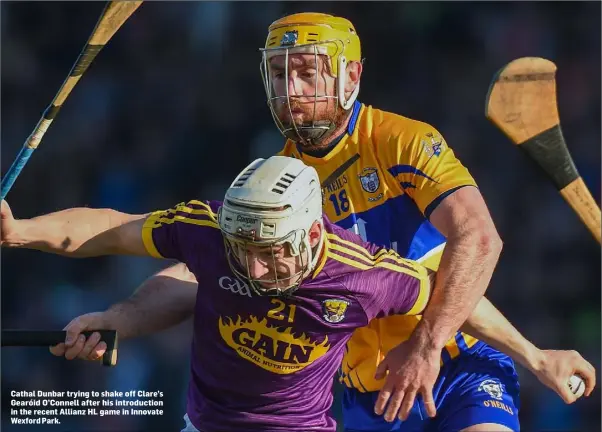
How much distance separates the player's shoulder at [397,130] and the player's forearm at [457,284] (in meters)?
0.40

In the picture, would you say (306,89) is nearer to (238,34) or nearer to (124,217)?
(124,217)

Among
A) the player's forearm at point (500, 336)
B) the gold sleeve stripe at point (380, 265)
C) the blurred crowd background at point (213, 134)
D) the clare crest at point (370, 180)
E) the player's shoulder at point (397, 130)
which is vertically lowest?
the blurred crowd background at point (213, 134)

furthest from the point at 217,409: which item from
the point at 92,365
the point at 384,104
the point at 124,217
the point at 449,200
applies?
the point at 384,104

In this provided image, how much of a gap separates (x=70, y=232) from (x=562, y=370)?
162 centimetres

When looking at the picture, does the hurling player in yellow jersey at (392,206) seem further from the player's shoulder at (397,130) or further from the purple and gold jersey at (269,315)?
the purple and gold jersey at (269,315)

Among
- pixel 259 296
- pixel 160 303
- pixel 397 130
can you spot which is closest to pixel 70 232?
pixel 160 303

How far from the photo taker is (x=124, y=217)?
3.46 meters

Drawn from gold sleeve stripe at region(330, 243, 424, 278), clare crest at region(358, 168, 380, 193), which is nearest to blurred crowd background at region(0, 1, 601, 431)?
clare crest at region(358, 168, 380, 193)

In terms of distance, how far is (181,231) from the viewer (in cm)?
334

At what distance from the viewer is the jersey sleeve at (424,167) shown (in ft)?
11.9

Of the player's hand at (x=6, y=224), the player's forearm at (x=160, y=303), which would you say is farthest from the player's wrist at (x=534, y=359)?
the player's hand at (x=6, y=224)

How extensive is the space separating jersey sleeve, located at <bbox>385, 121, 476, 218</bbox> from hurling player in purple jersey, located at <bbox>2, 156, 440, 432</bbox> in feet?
1.07

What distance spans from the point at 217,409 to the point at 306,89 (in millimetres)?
1112

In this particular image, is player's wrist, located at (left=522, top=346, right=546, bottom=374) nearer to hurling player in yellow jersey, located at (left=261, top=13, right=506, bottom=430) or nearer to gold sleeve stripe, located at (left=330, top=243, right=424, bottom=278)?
hurling player in yellow jersey, located at (left=261, top=13, right=506, bottom=430)
